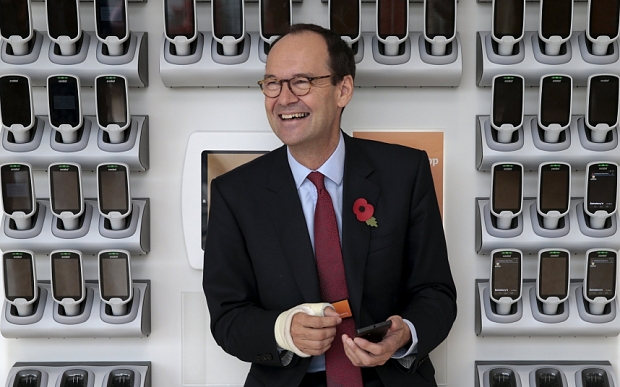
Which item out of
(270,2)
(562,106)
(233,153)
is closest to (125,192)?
(233,153)

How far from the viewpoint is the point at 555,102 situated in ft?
8.11

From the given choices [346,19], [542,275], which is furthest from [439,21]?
[542,275]

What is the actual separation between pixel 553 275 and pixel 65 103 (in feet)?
5.88

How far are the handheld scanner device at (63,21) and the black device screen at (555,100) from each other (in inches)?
63.3

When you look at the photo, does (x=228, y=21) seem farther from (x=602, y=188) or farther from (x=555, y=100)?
(x=602, y=188)

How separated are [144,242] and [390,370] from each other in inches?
39.1

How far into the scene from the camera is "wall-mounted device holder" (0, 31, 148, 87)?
2492mm

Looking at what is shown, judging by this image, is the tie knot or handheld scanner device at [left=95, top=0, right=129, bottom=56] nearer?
the tie knot

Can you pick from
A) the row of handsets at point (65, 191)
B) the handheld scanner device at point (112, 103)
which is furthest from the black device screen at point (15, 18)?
the row of handsets at point (65, 191)

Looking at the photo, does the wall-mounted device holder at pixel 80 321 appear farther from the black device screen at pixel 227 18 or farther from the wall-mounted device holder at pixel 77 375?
the black device screen at pixel 227 18

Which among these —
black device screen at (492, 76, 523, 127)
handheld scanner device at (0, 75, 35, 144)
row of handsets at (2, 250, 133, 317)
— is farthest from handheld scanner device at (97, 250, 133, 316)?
black device screen at (492, 76, 523, 127)

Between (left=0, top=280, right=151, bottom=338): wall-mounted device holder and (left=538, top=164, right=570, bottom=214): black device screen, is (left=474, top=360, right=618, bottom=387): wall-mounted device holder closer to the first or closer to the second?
(left=538, top=164, right=570, bottom=214): black device screen

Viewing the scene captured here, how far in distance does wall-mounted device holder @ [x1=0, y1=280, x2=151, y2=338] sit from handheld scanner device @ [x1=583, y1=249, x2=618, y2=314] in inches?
61.9

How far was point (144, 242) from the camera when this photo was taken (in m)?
2.56
